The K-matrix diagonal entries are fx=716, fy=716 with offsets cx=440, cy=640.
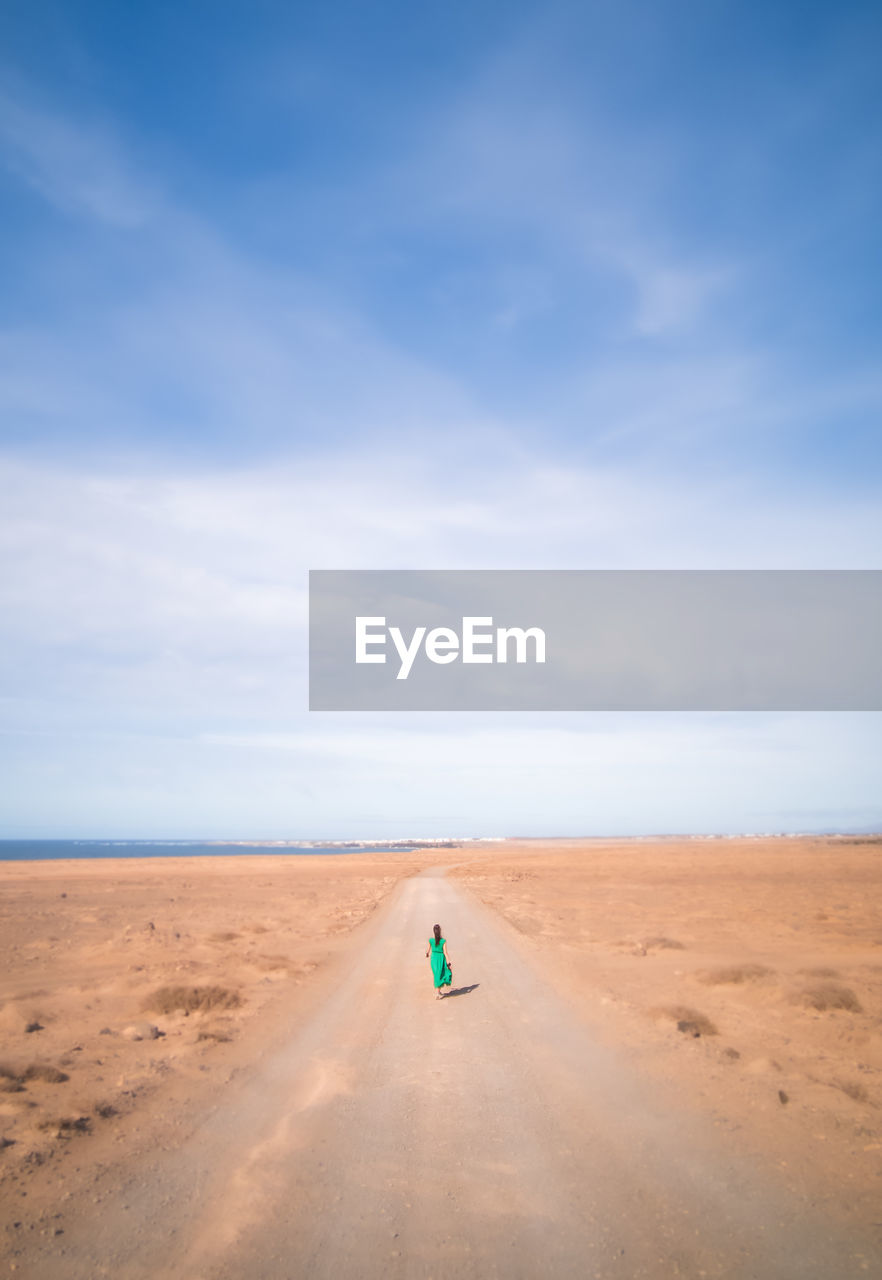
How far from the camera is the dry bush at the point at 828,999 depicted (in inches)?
677

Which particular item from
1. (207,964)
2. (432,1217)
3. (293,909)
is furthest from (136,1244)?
(293,909)

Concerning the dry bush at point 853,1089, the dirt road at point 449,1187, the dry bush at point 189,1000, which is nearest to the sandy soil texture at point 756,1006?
the dry bush at point 853,1089

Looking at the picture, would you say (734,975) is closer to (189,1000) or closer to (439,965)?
(439,965)

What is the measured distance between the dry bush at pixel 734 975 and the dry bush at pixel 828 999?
2.27 meters

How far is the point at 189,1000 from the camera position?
1747 cm

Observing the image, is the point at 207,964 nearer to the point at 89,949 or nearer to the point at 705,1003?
the point at 89,949

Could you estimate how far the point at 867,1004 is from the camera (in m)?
17.9

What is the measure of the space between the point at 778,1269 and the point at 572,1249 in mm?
1852

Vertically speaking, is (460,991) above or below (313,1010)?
below

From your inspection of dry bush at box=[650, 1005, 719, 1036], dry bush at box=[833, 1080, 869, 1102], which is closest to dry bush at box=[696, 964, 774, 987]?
dry bush at box=[650, 1005, 719, 1036]

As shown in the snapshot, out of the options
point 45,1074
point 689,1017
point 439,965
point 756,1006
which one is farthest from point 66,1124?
point 756,1006

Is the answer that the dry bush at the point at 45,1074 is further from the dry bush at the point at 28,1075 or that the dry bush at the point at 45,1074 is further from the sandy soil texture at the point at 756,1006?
the sandy soil texture at the point at 756,1006

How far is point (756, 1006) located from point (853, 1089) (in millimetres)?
6364

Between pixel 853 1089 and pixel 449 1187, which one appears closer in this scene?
pixel 449 1187
